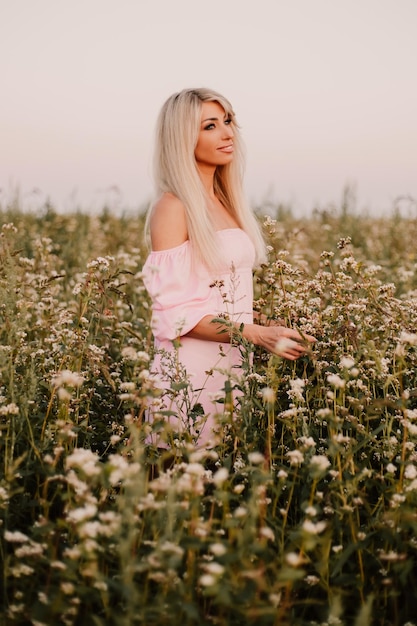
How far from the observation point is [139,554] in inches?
96.1

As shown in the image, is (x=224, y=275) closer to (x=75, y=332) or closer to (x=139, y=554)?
(x=75, y=332)

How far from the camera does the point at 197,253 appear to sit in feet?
12.7

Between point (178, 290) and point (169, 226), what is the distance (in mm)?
356

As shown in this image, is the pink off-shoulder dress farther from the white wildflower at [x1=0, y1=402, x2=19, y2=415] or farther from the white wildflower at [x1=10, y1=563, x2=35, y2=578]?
the white wildflower at [x1=10, y1=563, x2=35, y2=578]

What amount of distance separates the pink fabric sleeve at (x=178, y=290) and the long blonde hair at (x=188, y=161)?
9 cm

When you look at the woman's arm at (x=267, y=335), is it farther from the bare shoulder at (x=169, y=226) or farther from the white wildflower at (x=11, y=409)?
the white wildflower at (x=11, y=409)

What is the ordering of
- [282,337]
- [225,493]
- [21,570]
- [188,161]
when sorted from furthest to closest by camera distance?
[188,161], [282,337], [21,570], [225,493]

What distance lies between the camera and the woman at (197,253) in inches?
151

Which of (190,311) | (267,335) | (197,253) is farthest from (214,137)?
(267,335)

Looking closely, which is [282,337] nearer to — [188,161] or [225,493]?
[188,161]

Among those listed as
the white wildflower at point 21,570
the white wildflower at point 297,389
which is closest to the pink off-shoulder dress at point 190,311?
the white wildflower at point 297,389

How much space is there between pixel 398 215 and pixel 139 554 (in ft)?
23.3

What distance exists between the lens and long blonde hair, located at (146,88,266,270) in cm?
389

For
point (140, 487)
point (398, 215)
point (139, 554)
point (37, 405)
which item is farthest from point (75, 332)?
point (398, 215)
